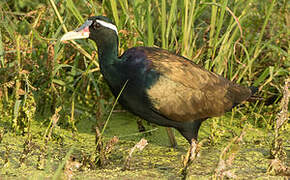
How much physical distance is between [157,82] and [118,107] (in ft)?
4.32

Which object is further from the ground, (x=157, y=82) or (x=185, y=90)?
(x=157, y=82)

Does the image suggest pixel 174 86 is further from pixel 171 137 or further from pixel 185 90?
pixel 171 137

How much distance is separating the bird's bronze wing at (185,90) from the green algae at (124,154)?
29 centimetres

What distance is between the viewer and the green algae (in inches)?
149

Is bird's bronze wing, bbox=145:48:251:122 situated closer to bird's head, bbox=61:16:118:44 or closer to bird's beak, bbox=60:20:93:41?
bird's head, bbox=61:16:118:44

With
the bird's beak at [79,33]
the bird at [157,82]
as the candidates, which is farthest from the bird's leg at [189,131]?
the bird's beak at [79,33]

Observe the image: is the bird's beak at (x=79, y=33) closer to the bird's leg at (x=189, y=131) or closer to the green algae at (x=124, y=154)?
the green algae at (x=124, y=154)

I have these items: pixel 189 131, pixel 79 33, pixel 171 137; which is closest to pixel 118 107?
pixel 171 137

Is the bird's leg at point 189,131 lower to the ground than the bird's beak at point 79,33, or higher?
lower

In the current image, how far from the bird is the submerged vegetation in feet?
0.73

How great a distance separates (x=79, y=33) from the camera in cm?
417

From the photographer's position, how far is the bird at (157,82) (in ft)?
13.3

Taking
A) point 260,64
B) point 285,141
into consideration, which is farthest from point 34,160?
point 260,64

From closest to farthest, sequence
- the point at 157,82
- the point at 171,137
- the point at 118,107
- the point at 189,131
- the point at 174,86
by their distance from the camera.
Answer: the point at 157,82 < the point at 174,86 < the point at 189,131 < the point at 171,137 < the point at 118,107
